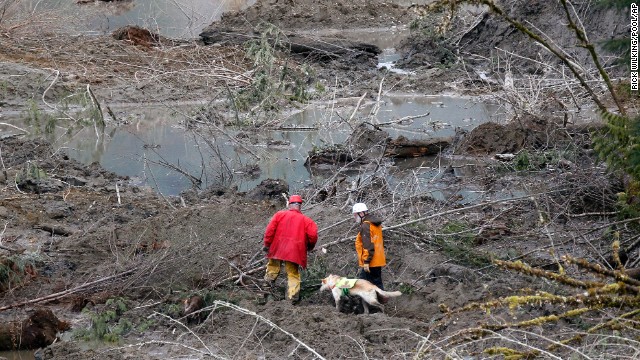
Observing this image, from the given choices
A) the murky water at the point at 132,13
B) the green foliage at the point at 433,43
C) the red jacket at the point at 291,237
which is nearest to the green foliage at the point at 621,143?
the red jacket at the point at 291,237

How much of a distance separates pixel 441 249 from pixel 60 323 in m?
4.07

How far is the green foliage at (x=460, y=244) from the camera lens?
9.97 metres

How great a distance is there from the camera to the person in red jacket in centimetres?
945

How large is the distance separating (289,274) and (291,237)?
39 centimetres

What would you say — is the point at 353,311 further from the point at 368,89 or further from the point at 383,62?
the point at 383,62

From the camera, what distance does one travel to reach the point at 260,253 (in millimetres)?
10336

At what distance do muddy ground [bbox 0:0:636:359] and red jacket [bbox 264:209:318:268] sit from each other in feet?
1.54

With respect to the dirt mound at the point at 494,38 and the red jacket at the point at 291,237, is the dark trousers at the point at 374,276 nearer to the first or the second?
the red jacket at the point at 291,237

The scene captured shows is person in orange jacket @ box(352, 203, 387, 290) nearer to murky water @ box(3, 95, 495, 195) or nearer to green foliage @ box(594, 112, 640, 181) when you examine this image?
green foliage @ box(594, 112, 640, 181)

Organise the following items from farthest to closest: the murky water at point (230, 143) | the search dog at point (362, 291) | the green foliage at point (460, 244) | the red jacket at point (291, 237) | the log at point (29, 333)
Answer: the murky water at point (230, 143)
the green foliage at point (460, 244)
the red jacket at point (291, 237)
the search dog at point (362, 291)
the log at point (29, 333)

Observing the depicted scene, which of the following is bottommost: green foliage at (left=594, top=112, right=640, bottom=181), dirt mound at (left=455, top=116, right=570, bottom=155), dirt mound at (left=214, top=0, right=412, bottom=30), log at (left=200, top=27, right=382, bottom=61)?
dirt mound at (left=214, top=0, right=412, bottom=30)

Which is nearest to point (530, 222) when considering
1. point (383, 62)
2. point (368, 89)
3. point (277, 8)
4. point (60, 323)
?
point (60, 323)

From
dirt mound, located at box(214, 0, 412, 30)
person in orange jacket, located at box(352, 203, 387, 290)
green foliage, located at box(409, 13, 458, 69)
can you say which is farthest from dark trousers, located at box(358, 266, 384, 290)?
dirt mound, located at box(214, 0, 412, 30)

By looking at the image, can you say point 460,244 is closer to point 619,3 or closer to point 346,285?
point 346,285
